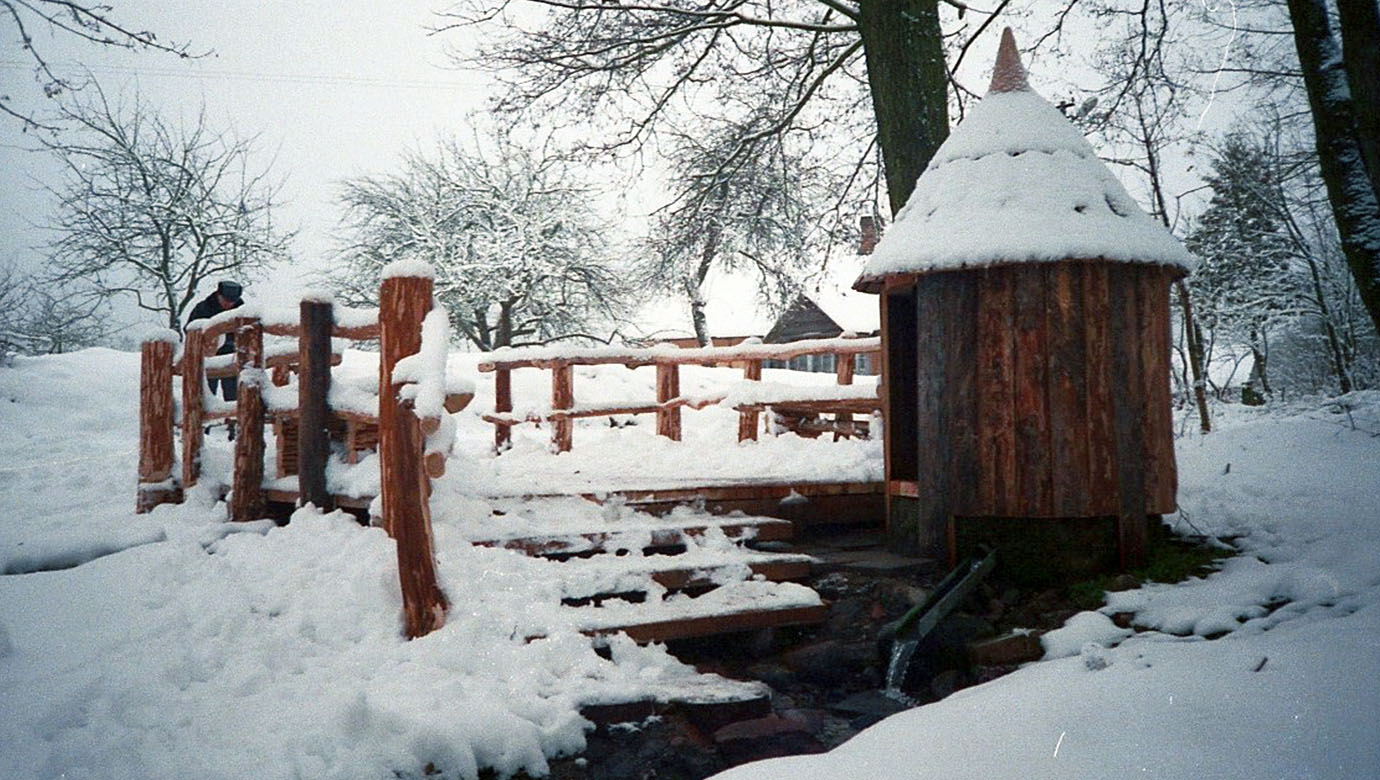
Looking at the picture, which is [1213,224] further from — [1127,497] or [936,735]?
[936,735]

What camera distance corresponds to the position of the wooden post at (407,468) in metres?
3.48

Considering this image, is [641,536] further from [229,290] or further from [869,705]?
[229,290]

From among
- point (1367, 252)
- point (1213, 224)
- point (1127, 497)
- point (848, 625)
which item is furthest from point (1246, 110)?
point (848, 625)

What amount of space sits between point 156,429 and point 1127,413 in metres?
6.67

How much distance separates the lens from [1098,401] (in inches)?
169

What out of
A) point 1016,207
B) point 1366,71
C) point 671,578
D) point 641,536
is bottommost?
point 671,578

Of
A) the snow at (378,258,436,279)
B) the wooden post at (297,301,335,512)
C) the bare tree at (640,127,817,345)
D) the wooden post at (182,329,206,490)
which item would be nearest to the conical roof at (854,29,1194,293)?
the snow at (378,258,436,279)

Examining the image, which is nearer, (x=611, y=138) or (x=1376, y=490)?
(x=1376, y=490)

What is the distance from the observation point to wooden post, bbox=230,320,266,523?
217 inches

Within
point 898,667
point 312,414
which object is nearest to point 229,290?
point 312,414

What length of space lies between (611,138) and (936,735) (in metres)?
8.30

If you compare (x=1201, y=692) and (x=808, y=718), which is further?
(x=808, y=718)

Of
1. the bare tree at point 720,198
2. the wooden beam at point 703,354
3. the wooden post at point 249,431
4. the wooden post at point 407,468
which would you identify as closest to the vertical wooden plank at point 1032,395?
the wooden post at point 407,468

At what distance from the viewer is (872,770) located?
8.07 feet
